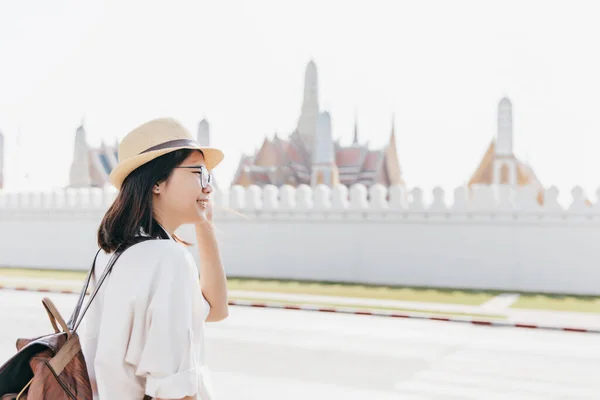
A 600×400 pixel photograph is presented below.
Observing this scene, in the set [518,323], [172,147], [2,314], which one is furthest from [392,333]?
[172,147]

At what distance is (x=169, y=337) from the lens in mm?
1890

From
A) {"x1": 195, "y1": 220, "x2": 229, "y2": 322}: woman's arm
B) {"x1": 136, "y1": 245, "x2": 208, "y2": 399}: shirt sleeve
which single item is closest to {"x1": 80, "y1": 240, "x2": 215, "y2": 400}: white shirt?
{"x1": 136, "y1": 245, "x2": 208, "y2": 399}: shirt sleeve

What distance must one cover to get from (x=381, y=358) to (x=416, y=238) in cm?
892

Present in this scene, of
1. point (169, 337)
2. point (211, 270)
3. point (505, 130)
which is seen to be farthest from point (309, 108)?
point (169, 337)

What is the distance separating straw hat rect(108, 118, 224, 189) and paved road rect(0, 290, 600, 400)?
15.1 feet

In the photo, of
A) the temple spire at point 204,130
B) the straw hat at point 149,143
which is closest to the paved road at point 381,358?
the straw hat at point 149,143

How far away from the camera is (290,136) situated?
127ft

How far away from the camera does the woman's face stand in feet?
7.16

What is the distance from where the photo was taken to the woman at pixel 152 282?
1.90 m

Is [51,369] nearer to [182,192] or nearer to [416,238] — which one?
[182,192]

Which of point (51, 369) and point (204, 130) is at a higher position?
point (204, 130)

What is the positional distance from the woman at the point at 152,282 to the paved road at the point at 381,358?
4.51m

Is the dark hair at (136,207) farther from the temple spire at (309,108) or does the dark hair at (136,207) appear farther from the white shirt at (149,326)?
the temple spire at (309,108)

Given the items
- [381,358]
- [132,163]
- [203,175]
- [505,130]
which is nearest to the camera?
[132,163]
